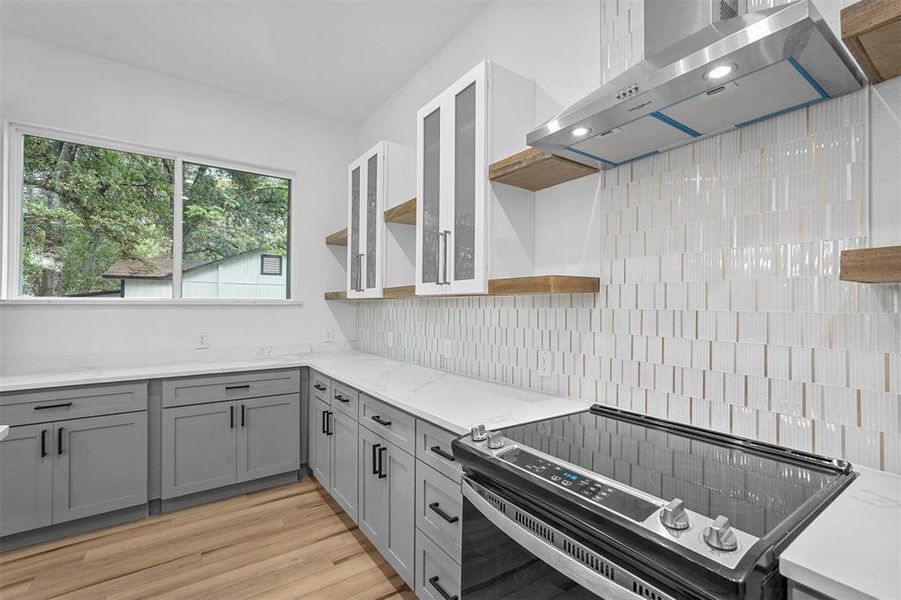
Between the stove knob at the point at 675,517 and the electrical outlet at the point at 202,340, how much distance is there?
3372 millimetres

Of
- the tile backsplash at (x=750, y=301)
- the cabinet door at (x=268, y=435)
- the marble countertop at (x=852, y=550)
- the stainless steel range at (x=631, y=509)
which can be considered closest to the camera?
the marble countertop at (x=852, y=550)

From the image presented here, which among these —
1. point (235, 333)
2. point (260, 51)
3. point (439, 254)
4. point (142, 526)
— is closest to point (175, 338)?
point (235, 333)

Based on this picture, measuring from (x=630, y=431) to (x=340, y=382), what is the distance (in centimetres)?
172

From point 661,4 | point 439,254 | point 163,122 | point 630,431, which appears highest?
point 163,122

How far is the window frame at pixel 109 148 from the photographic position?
2.73 meters

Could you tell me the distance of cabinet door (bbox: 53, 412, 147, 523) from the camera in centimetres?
243

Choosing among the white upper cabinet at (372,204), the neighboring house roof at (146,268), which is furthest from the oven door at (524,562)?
the neighboring house roof at (146,268)

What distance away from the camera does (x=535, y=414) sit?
1.69 m

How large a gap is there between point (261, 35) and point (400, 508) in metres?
2.86

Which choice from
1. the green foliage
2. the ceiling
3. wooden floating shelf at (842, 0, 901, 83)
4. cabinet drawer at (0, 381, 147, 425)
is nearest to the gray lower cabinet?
cabinet drawer at (0, 381, 147, 425)

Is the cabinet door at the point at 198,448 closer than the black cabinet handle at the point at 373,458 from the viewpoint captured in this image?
No

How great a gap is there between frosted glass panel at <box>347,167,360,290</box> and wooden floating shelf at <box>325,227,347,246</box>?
31 cm

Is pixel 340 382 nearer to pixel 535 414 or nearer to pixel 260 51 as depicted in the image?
pixel 535 414

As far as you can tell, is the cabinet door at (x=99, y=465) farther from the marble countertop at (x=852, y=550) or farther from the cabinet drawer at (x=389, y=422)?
the marble countertop at (x=852, y=550)
